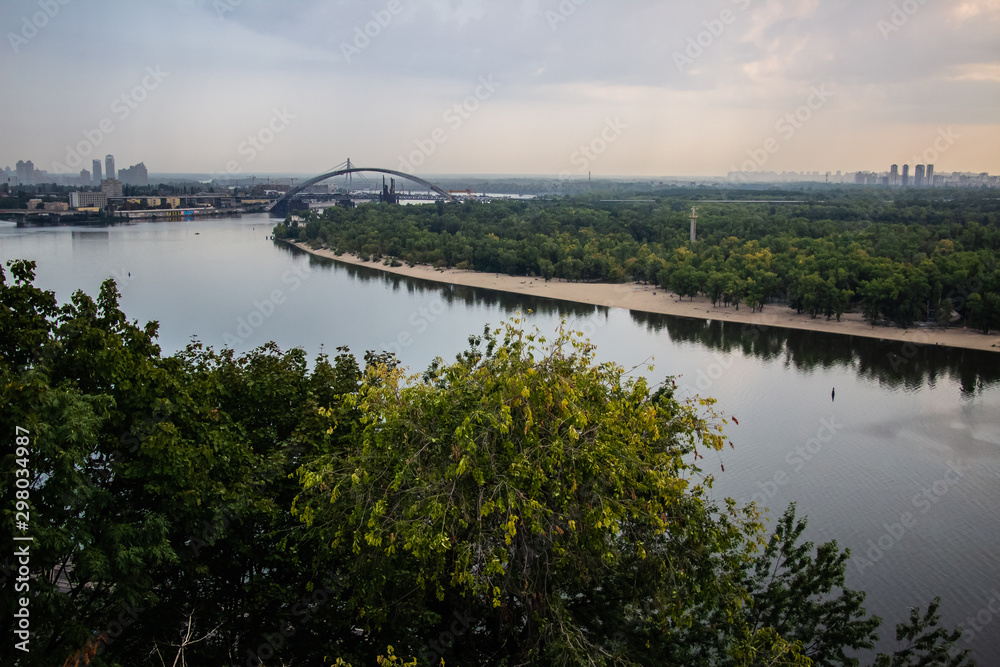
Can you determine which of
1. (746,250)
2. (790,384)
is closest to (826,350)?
→ (790,384)

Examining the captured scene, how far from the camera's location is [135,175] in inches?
3467

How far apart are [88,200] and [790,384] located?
49390 millimetres

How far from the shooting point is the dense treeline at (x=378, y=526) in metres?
3.14

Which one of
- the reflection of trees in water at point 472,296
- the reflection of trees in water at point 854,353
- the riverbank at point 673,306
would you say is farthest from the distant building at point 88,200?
the reflection of trees in water at point 854,353

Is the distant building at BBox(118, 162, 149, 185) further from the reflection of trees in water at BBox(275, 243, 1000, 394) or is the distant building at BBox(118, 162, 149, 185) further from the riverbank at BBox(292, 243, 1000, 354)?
the reflection of trees in water at BBox(275, 243, 1000, 394)

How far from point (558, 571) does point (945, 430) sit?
30.8ft

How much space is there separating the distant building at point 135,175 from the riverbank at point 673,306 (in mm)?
69577

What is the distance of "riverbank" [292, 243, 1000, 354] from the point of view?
1642cm

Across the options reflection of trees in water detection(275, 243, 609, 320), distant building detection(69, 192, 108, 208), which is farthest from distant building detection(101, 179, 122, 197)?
reflection of trees in water detection(275, 243, 609, 320)

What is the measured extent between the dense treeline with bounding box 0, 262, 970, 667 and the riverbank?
13.9 m

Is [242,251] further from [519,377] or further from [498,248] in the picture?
[519,377]

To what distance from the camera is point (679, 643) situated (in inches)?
153

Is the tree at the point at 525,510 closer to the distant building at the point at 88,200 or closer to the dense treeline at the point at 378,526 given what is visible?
the dense treeline at the point at 378,526

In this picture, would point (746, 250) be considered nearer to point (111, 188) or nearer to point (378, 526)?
point (378, 526)
